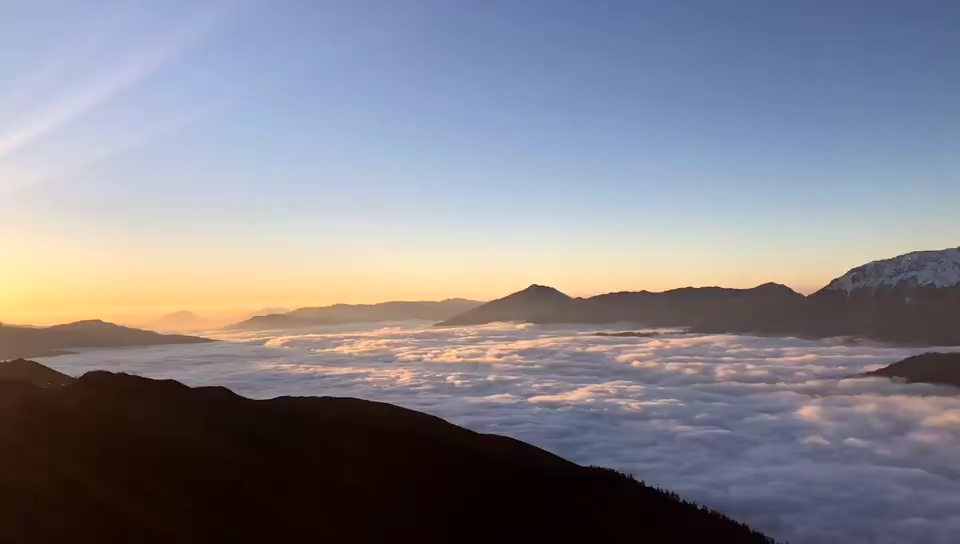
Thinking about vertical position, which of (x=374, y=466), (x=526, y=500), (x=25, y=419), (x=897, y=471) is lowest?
(x=897, y=471)

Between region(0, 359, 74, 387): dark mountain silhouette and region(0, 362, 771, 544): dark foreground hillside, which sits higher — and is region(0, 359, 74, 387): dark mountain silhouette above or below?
above

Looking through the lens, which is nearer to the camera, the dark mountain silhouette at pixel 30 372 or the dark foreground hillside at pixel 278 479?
the dark foreground hillside at pixel 278 479

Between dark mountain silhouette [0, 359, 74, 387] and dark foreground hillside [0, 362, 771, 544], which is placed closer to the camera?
dark foreground hillside [0, 362, 771, 544]

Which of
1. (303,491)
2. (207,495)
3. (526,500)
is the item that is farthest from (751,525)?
(207,495)

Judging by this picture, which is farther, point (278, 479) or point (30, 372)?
point (30, 372)

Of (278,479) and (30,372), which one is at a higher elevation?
(30,372)

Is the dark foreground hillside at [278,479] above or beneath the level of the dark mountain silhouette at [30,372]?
beneath

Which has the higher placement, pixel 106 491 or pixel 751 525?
pixel 106 491

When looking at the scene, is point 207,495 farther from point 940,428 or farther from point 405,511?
point 940,428
